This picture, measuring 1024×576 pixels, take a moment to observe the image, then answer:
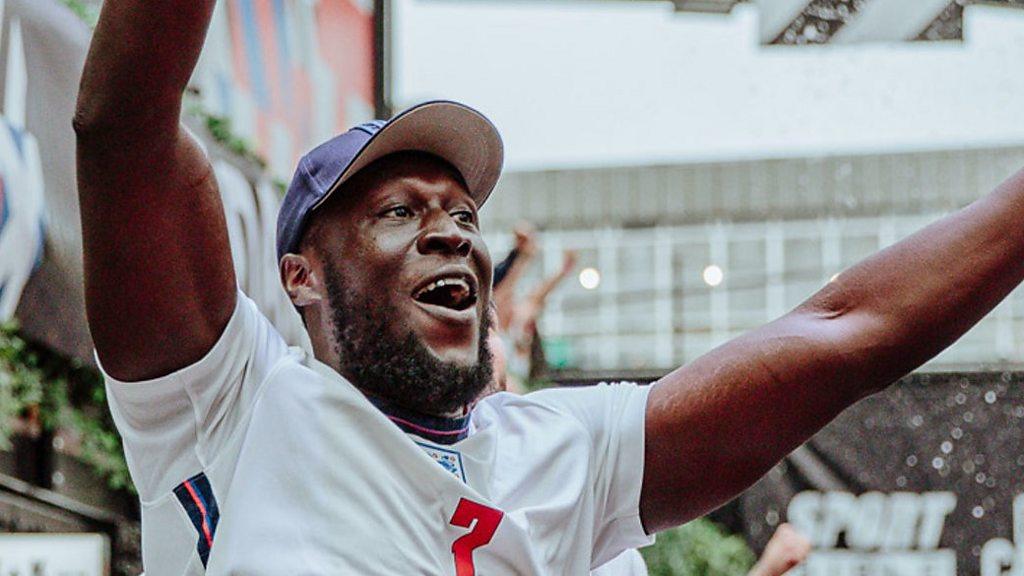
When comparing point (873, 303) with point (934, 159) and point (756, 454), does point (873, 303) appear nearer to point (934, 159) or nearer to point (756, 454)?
point (756, 454)

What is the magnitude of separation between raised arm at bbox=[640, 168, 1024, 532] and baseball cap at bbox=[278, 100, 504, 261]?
0.34 m

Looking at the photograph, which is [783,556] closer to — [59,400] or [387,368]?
[59,400]

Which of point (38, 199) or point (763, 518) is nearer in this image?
point (38, 199)

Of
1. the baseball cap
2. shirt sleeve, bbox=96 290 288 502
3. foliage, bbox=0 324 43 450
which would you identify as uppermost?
the baseball cap

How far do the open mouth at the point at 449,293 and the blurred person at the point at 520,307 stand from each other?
4167mm

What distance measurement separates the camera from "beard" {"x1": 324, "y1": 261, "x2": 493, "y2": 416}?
1705 mm

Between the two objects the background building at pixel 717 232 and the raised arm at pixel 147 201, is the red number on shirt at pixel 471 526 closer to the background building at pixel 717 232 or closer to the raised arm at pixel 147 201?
the raised arm at pixel 147 201

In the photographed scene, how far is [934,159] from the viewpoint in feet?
62.6

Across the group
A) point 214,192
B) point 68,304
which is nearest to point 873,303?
point 214,192

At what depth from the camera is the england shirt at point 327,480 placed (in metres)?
1.58

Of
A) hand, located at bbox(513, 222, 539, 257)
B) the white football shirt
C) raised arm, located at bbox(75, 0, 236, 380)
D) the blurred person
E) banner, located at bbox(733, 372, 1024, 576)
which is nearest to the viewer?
raised arm, located at bbox(75, 0, 236, 380)

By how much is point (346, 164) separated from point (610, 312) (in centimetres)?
1742

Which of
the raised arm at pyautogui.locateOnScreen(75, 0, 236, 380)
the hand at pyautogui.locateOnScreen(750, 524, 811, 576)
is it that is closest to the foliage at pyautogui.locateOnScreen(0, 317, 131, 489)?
the hand at pyautogui.locateOnScreen(750, 524, 811, 576)

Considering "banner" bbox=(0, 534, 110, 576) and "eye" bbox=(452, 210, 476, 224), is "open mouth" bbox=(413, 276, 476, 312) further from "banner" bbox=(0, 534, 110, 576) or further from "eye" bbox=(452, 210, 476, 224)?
"banner" bbox=(0, 534, 110, 576)
